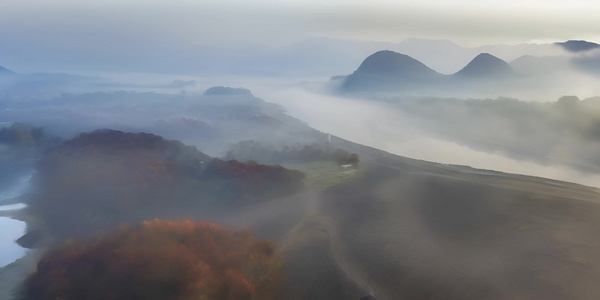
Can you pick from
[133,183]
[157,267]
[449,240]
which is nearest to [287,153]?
[133,183]

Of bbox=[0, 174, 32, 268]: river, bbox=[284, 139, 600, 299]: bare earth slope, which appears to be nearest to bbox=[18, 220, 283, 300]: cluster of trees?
bbox=[284, 139, 600, 299]: bare earth slope

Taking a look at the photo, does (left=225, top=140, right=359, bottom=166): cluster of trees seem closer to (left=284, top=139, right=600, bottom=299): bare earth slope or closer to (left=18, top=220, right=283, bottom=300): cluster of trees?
(left=284, top=139, right=600, bottom=299): bare earth slope

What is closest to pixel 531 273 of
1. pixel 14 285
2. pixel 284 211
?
pixel 284 211

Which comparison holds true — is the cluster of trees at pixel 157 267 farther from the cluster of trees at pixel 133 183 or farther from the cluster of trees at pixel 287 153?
the cluster of trees at pixel 287 153

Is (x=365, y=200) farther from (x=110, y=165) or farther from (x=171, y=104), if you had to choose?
(x=171, y=104)

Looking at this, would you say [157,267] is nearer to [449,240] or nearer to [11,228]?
[11,228]

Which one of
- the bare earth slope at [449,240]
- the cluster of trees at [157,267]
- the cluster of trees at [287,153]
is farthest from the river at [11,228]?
the bare earth slope at [449,240]
